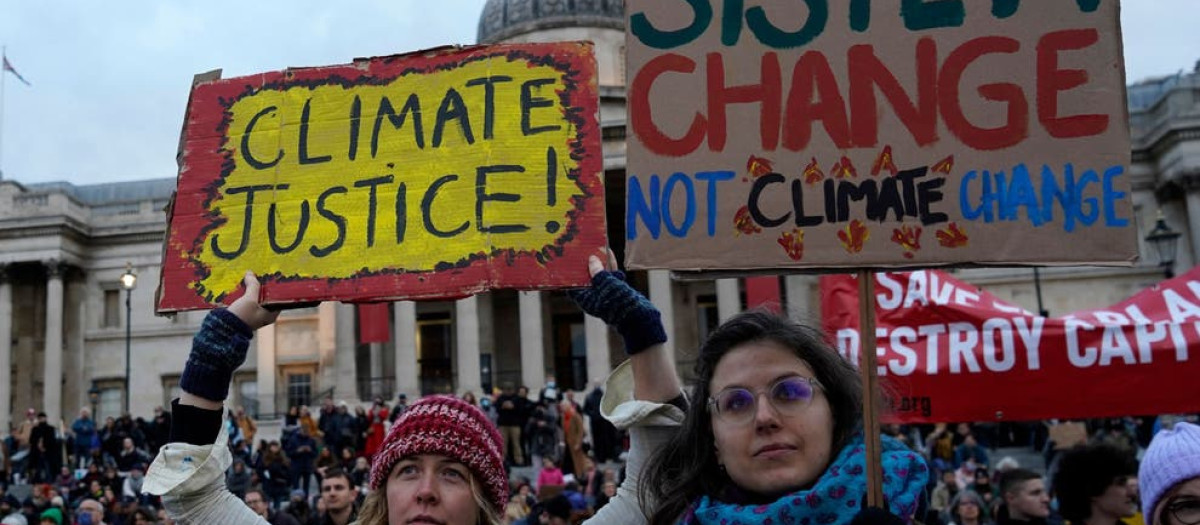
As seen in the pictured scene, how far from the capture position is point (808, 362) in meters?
3.00

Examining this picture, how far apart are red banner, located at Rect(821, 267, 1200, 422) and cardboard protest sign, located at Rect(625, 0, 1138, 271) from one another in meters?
4.00

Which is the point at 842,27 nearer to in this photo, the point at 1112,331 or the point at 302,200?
the point at 302,200

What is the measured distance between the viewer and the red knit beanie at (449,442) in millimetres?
3232

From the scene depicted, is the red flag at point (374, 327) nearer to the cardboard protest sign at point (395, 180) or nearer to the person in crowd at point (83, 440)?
the person in crowd at point (83, 440)

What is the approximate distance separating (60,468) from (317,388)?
15.8 meters

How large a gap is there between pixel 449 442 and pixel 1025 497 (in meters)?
4.20

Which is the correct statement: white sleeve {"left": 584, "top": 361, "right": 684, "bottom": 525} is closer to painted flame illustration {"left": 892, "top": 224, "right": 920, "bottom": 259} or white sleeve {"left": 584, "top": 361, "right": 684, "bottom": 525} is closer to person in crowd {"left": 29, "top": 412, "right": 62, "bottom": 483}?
painted flame illustration {"left": 892, "top": 224, "right": 920, "bottom": 259}

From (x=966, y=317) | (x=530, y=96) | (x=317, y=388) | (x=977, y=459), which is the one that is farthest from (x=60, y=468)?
(x=530, y=96)

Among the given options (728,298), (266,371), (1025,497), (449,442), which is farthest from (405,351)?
(449,442)

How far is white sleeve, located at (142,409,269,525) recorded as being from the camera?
3.24m

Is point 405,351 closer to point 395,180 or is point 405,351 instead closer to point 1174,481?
point 395,180

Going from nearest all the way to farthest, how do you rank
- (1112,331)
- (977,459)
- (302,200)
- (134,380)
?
(302,200) < (1112,331) < (977,459) < (134,380)

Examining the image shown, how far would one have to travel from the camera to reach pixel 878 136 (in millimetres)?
3432

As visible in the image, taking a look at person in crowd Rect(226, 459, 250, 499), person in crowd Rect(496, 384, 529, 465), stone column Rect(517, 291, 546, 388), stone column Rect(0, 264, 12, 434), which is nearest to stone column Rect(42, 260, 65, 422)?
stone column Rect(0, 264, 12, 434)
